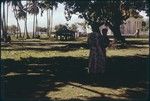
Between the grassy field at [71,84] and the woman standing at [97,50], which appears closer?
the grassy field at [71,84]

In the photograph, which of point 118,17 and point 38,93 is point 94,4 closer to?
point 38,93

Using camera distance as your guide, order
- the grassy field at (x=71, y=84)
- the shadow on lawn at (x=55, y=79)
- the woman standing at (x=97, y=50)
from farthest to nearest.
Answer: the woman standing at (x=97, y=50), the shadow on lawn at (x=55, y=79), the grassy field at (x=71, y=84)

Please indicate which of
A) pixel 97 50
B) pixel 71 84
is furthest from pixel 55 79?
pixel 97 50

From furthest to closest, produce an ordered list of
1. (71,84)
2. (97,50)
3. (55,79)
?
(55,79), (97,50), (71,84)

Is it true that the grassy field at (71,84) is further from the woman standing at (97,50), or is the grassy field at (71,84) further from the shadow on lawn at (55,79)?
the woman standing at (97,50)

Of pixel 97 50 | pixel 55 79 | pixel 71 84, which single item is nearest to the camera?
pixel 71 84

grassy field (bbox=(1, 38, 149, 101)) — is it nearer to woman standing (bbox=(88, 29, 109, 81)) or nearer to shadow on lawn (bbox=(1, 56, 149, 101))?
shadow on lawn (bbox=(1, 56, 149, 101))

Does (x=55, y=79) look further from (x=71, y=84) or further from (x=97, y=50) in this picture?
(x=97, y=50)

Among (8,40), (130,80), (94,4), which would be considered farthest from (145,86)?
(8,40)

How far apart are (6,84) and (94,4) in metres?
10.2

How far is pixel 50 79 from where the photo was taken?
16.3m

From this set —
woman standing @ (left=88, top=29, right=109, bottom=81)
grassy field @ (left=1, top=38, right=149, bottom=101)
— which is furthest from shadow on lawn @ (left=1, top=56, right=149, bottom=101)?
woman standing @ (left=88, top=29, right=109, bottom=81)

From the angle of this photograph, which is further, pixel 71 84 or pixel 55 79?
pixel 55 79

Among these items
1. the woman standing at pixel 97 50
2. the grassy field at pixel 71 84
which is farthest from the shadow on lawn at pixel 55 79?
the woman standing at pixel 97 50
